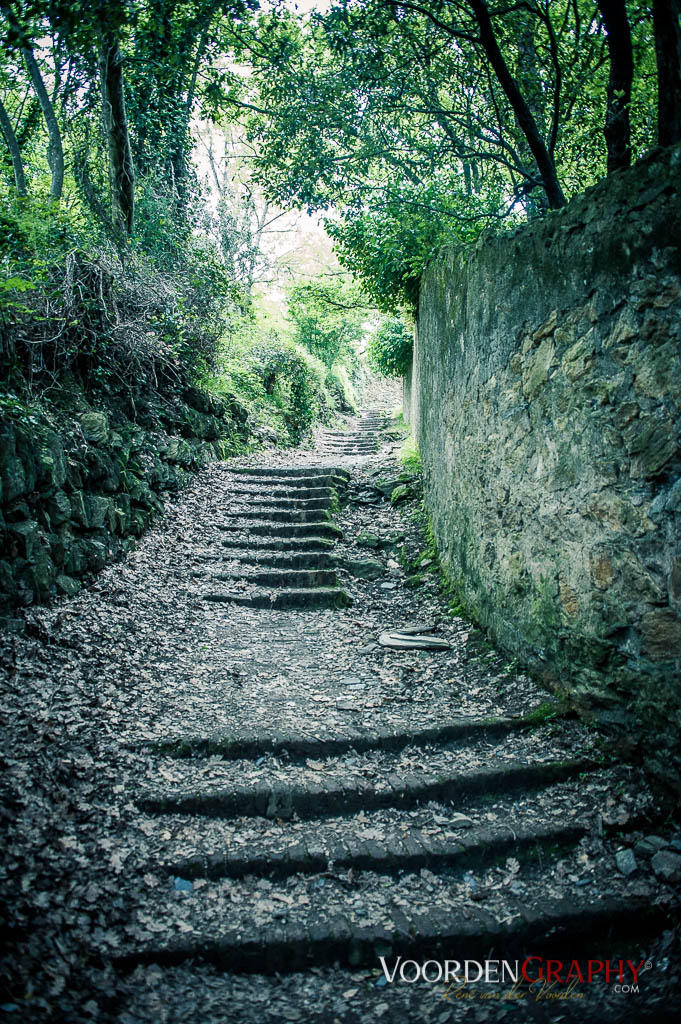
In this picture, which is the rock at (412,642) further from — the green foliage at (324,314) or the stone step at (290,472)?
the green foliage at (324,314)

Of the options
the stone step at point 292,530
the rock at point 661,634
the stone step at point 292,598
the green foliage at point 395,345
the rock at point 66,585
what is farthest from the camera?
the green foliage at point 395,345

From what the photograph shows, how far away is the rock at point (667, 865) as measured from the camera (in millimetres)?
2393

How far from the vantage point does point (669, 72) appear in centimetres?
328

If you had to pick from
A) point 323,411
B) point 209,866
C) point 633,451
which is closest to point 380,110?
point 633,451

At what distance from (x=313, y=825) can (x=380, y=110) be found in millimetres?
6903

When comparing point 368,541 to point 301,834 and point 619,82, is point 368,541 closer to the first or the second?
point 301,834

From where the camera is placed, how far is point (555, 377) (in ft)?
10.9

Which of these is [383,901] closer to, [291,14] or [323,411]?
[291,14]

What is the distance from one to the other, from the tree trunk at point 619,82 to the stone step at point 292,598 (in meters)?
4.07

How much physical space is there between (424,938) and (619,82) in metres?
5.09

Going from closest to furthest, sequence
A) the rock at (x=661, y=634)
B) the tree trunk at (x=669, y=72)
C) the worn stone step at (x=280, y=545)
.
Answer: the rock at (x=661, y=634) < the tree trunk at (x=669, y=72) < the worn stone step at (x=280, y=545)

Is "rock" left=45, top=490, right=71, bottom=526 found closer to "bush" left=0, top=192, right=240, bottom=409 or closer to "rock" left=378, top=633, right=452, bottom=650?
"bush" left=0, top=192, right=240, bottom=409

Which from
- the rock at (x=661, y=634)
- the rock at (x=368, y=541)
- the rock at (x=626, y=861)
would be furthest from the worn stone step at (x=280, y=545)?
the rock at (x=626, y=861)

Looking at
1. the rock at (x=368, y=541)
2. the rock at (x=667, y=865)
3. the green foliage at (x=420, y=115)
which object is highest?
the green foliage at (x=420, y=115)
